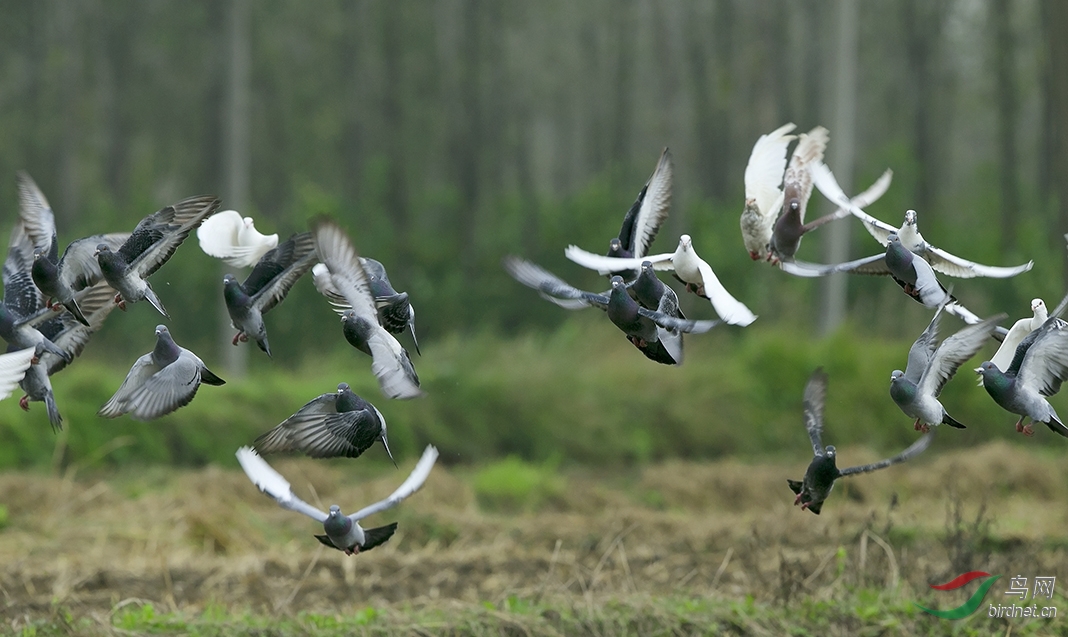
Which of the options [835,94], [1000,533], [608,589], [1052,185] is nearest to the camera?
[608,589]

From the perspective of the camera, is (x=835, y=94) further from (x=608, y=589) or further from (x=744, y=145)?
(x=744, y=145)

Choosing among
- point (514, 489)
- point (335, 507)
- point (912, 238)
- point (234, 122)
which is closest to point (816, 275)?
point (912, 238)

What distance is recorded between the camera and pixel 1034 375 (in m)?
3.47

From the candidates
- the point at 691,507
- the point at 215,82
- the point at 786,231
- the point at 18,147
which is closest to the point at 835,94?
the point at 691,507

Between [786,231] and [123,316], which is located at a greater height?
[786,231]

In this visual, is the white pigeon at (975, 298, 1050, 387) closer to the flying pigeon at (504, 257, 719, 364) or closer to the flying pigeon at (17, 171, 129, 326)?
the flying pigeon at (504, 257, 719, 364)

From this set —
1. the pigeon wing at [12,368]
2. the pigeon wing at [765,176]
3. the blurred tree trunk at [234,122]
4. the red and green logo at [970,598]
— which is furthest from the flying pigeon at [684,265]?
the blurred tree trunk at [234,122]

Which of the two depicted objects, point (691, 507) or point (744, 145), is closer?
point (691, 507)

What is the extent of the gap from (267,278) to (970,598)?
140 inches

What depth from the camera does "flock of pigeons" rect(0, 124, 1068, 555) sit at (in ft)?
11.0

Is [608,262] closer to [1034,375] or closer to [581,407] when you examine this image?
[1034,375]

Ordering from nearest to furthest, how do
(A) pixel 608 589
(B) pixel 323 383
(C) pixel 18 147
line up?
(A) pixel 608 589
(B) pixel 323 383
(C) pixel 18 147

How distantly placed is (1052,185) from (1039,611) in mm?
17923

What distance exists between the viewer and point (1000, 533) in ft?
22.7
